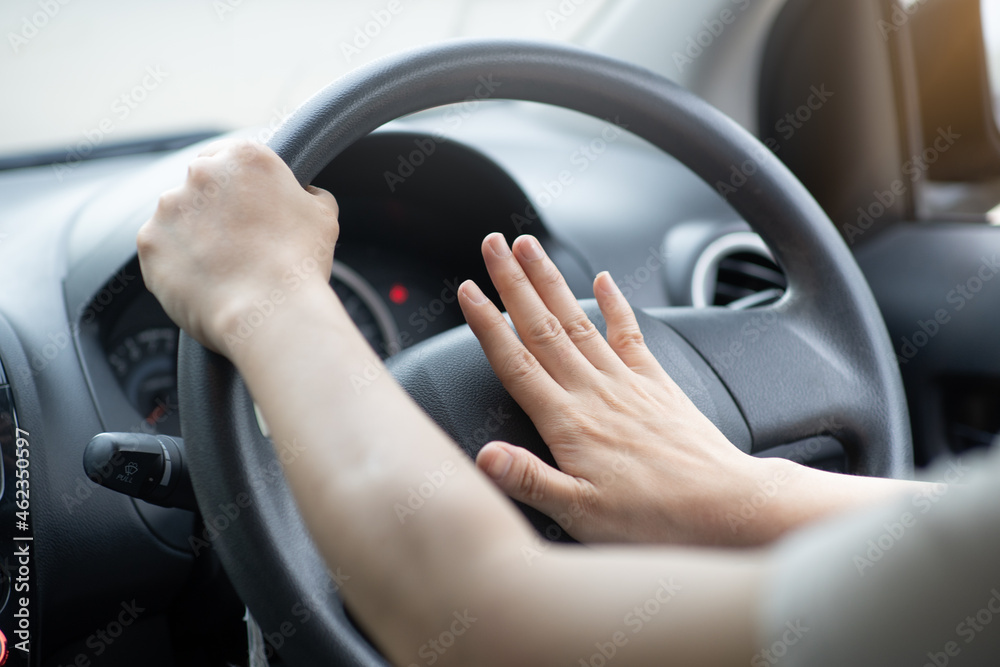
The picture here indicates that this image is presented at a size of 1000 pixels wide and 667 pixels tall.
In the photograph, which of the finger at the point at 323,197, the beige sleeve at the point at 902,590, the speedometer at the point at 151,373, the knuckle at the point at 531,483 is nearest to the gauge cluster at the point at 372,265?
the speedometer at the point at 151,373

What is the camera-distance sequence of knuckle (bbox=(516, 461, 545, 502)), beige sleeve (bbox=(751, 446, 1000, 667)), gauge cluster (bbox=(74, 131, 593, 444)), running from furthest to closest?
gauge cluster (bbox=(74, 131, 593, 444)) → knuckle (bbox=(516, 461, 545, 502)) → beige sleeve (bbox=(751, 446, 1000, 667))

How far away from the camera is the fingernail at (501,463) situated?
1.91 feet

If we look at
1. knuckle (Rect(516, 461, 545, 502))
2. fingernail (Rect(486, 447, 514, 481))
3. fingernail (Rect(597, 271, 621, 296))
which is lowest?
knuckle (Rect(516, 461, 545, 502))

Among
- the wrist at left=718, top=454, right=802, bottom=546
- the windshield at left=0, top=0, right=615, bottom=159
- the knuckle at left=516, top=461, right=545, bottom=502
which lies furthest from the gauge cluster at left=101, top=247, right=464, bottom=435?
the wrist at left=718, top=454, right=802, bottom=546

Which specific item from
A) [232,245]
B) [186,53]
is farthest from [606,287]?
[186,53]

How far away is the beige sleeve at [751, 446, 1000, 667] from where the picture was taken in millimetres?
302

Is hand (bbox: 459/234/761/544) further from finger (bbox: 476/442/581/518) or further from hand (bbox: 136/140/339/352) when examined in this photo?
hand (bbox: 136/140/339/352)

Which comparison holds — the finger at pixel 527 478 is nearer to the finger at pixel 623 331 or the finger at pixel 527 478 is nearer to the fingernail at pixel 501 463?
the fingernail at pixel 501 463

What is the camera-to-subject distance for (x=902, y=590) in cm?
31

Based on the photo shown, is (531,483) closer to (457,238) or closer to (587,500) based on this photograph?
(587,500)

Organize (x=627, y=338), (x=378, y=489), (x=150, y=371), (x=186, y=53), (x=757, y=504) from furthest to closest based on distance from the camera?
(x=186, y=53), (x=150, y=371), (x=627, y=338), (x=757, y=504), (x=378, y=489)

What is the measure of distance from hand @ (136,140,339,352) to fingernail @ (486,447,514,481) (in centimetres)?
17

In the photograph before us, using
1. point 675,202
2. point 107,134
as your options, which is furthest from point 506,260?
point 107,134

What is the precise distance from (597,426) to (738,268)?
76cm
